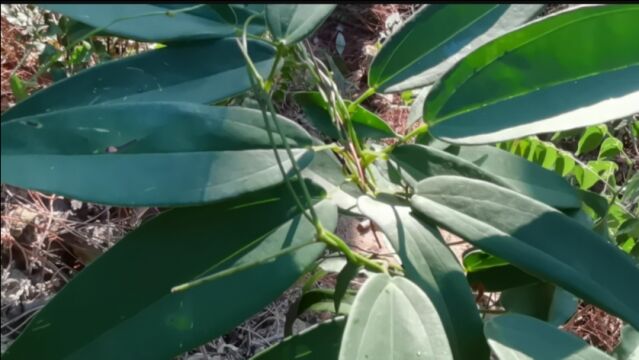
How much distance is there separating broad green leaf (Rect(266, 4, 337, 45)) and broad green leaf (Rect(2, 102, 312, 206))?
0.07 m

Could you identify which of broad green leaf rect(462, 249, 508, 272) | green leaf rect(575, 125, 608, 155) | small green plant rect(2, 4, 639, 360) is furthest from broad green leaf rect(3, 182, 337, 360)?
green leaf rect(575, 125, 608, 155)

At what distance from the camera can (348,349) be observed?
0.54 metres

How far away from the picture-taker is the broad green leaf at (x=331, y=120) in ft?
2.52

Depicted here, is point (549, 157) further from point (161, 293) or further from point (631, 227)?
point (161, 293)

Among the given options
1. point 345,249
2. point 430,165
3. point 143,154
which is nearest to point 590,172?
point 430,165

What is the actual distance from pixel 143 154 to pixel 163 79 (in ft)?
0.38

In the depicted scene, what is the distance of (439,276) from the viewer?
0.65m

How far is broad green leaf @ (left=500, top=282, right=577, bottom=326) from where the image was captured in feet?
2.67

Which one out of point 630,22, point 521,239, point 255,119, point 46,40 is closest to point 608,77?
point 630,22

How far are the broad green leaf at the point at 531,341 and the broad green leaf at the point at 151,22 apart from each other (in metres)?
0.34

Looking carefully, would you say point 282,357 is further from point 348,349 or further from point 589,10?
point 589,10

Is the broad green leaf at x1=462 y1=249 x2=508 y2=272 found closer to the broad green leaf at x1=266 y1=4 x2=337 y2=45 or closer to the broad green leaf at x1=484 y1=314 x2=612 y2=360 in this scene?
the broad green leaf at x1=484 y1=314 x2=612 y2=360

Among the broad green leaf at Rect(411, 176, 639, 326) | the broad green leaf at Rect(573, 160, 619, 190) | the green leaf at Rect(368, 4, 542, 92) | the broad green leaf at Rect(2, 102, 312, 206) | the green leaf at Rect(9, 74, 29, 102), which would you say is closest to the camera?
the broad green leaf at Rect(2, 102, 312, 206)

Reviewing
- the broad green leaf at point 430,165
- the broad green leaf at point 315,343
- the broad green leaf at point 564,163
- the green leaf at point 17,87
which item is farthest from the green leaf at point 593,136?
the green leaf at point 17,87
